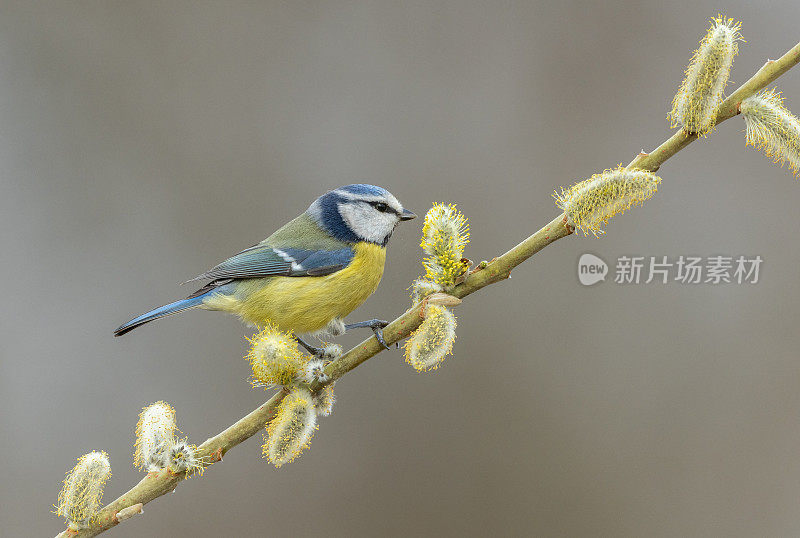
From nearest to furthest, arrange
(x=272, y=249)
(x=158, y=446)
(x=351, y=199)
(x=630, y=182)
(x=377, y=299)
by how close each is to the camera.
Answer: (x=630, y=182) < (x=158, y=446) < (x=351, y=199) < (x=272, y=249) < (x=377, y=299)

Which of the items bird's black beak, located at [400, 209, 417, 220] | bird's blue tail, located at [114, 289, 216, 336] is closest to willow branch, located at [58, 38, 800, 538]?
bird's blue tail, located at [114, 289, 216, 336]

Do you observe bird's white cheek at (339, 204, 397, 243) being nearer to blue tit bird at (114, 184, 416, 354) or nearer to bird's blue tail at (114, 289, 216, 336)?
blue tit bird at (114, 184, 416, 354)

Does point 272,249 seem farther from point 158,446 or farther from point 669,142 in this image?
point 669,142

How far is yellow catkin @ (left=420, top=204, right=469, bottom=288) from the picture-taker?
964mm

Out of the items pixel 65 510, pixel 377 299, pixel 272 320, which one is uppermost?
pixel 377 299

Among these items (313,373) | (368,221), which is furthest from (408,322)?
(368,221)

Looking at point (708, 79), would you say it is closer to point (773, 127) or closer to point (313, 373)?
point (773, 127)

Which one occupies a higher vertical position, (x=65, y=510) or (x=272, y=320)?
(x=272, y=320)

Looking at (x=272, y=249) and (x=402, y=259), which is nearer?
(x=272, y=249)

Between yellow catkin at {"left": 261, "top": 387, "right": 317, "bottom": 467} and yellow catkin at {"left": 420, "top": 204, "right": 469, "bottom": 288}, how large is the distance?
10.7 inches

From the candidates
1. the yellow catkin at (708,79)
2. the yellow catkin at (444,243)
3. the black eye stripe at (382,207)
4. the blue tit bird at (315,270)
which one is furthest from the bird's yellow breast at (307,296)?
the yellow catkin at (708,79)

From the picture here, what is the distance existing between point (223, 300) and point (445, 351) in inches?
32.8

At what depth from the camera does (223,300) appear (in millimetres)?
1616

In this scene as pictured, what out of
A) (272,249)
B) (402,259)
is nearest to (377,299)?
(402,259)
